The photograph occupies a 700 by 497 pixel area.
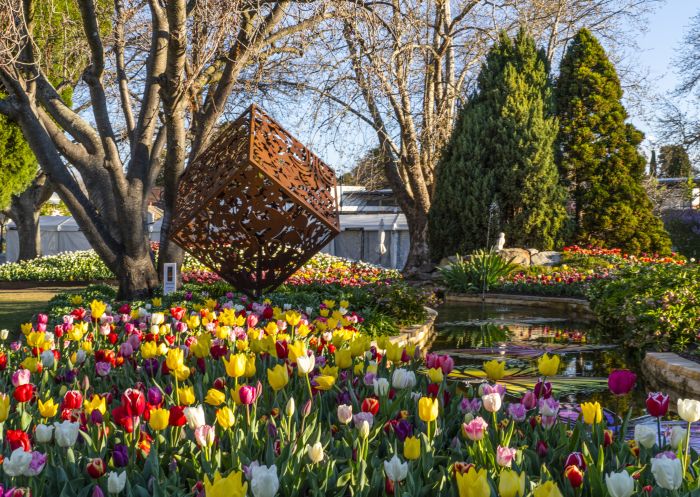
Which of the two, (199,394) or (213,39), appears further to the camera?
(213,39)

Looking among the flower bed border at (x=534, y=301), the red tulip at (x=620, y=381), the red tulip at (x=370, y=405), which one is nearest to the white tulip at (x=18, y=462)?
the red tulip at (x=370, y=405)

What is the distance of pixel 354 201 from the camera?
3847 centimetres

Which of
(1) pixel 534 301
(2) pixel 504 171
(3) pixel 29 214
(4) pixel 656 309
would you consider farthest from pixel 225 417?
(3) pixel 29 214

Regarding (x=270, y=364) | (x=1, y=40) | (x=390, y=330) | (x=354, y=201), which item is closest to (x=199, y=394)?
(x=270, y=364)

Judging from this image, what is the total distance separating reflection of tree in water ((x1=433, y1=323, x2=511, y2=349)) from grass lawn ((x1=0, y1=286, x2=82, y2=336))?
4.90 metres

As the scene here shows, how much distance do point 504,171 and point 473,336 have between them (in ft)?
31.5

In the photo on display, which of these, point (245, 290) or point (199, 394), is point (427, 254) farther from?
point (199, 394)

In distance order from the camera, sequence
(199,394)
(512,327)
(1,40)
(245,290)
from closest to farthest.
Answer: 1. (199,394)
2. (1,40)
3. (245,290)
4. (512,327)

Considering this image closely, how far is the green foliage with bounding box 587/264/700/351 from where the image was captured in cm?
689

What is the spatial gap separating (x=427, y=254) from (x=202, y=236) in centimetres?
1169

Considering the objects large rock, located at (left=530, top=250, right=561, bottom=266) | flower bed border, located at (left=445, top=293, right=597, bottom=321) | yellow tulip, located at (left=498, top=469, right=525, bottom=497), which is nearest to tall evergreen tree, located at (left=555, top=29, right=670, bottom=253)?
large rock, located at (left=530, top=250, right=561, bottom=266)

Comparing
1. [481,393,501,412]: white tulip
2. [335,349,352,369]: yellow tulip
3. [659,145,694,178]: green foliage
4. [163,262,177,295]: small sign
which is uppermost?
[659,145,694,178]: green foliage

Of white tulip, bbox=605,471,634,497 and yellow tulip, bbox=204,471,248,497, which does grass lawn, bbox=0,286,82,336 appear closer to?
yellow tulip, bbox=204,471,248,497

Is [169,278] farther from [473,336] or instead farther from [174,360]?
[174,360]
